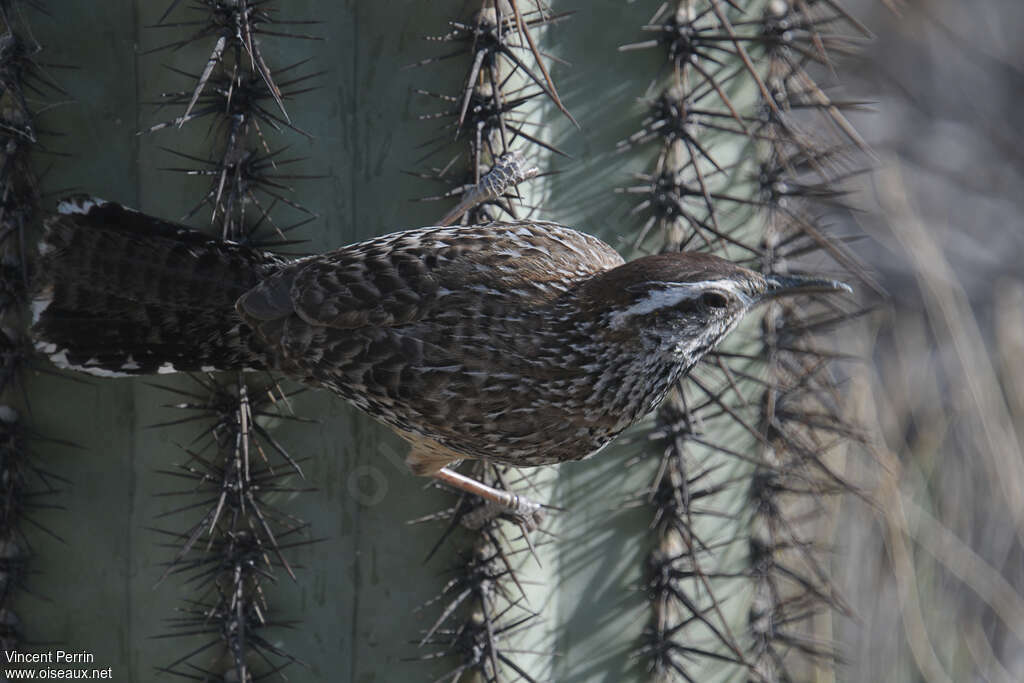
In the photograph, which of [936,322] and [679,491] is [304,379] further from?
[936,322]

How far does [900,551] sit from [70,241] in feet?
8.59

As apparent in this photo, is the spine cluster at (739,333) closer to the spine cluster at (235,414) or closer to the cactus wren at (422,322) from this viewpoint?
the cactus wren at (422,322)

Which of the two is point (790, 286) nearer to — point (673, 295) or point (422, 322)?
point (673, 295)

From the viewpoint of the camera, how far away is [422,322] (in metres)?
1.50

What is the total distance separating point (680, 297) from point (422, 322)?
361 mm

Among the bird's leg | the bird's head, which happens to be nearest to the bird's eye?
the bird's head

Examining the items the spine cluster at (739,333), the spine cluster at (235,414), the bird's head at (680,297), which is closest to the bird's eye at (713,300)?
the bird's head at (680,297)

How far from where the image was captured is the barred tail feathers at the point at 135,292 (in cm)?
149

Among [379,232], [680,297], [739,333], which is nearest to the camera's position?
[680,297]

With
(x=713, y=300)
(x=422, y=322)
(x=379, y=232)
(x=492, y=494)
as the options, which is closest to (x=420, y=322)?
(x=422, y=322)

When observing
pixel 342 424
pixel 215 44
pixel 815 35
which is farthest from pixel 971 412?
pixel 215 44

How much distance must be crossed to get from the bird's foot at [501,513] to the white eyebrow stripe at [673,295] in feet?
0.99

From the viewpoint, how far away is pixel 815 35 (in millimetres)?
1747

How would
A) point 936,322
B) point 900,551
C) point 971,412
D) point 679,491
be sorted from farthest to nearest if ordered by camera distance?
point 936,322 → point 971,412 → point 900,551 → point 679,491
